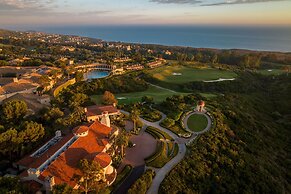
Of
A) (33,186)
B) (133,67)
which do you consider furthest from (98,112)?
(133,67)

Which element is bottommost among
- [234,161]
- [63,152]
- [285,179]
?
[285,179]

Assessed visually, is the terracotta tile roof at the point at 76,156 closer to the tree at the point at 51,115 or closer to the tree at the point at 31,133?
the tree at the point at 31,133

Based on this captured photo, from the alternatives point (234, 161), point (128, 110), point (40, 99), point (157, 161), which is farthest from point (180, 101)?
point (40, 99)

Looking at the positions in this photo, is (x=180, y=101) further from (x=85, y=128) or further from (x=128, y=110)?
(x=85, y=128)

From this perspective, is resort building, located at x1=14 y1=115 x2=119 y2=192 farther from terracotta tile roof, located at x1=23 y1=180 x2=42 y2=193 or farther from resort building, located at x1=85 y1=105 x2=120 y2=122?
resort building, located at x1=85 y1=105 x2=120 y2=122

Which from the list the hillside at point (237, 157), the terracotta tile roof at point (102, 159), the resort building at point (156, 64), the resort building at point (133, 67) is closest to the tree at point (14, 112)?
the terracotta tile roof at point (102, 159)

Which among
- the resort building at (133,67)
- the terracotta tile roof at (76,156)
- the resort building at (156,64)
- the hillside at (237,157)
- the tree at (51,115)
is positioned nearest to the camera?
the terracotta tile roof at (76,156)
